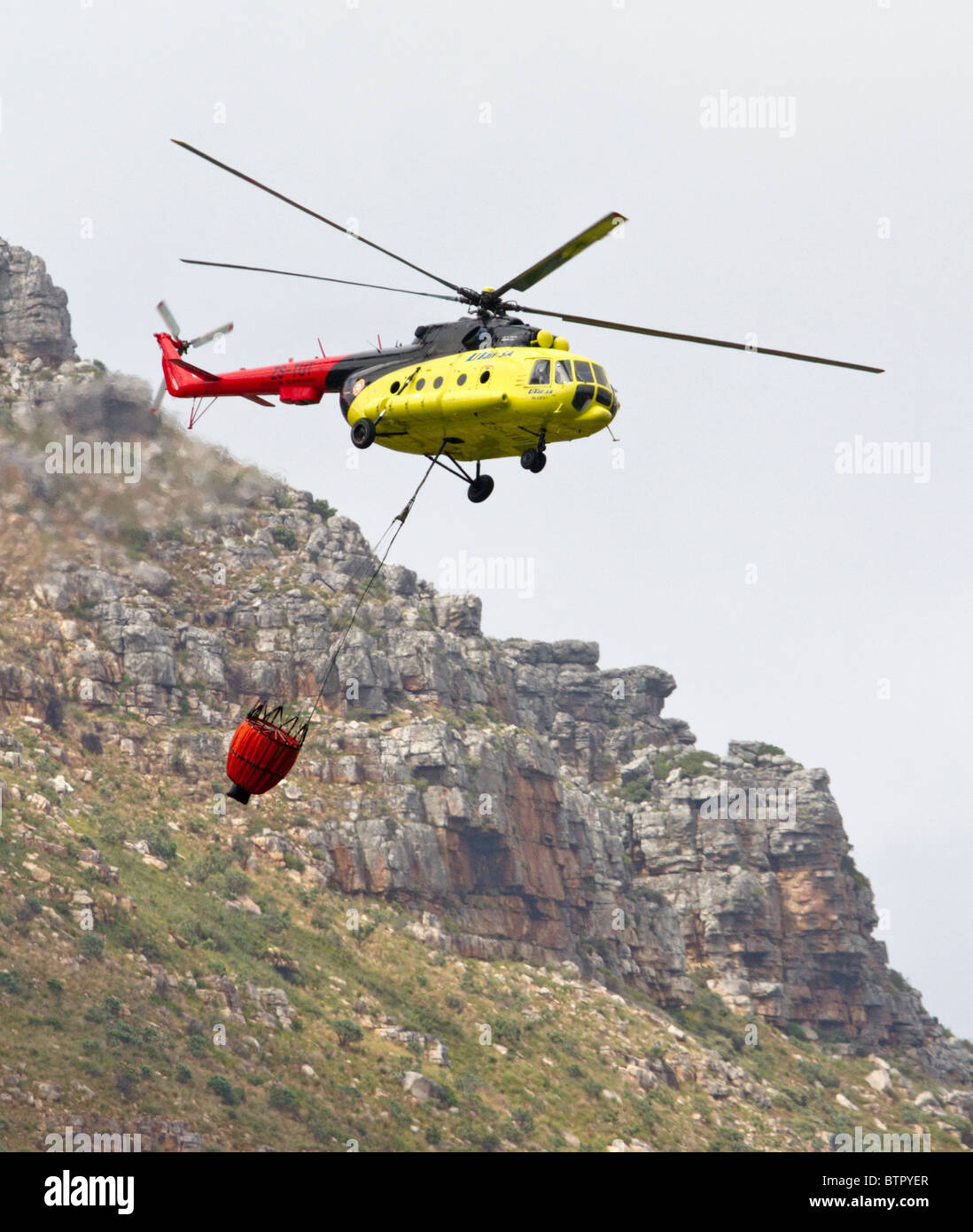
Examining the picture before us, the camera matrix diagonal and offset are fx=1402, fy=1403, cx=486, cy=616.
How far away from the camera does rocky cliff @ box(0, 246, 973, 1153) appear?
75750 mm

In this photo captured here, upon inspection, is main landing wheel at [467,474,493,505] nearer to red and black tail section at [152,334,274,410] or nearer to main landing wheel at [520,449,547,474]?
main landing wheel at [520,449,547,474]

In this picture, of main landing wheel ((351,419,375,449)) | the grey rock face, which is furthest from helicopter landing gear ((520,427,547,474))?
the grey rock face

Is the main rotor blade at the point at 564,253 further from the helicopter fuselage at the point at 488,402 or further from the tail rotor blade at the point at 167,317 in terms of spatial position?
the tail rotor blade at the point at 167,317

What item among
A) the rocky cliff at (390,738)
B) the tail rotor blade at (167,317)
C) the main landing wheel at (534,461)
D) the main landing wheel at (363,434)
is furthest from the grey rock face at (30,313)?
the main landing wheel at (534,461)

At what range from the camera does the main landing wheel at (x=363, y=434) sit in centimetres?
2472

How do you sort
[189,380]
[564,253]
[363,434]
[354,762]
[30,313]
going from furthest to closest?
Answer: [30,313] < [354,762] < [189,380] < [363,434] < [564,253]

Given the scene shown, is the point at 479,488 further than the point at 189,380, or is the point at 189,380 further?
the point at 189,380

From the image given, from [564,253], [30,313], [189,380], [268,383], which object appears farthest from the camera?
[30,313]

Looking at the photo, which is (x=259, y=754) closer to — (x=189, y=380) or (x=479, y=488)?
(x=479, y=488)

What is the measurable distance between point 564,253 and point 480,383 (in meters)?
2.70

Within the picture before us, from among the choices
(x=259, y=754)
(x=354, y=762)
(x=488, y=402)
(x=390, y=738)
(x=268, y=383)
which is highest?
(x=268, y=383)

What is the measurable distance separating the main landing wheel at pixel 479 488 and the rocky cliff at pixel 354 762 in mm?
39911

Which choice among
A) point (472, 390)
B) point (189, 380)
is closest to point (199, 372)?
point (189, 380)

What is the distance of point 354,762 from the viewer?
82.0m
